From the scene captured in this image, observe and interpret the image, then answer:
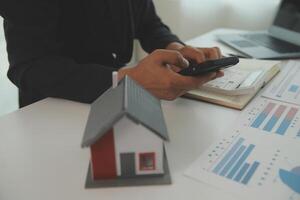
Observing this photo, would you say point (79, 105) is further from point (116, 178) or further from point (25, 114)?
point (116, 178)

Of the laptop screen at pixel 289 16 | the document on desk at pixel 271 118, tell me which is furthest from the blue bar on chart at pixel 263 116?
the laptop screen at pixel 289 16

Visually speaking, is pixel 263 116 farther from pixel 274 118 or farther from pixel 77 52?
pixel 77 52

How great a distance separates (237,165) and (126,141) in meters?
0.19

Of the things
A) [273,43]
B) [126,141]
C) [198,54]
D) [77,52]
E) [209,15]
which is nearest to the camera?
[126,141]

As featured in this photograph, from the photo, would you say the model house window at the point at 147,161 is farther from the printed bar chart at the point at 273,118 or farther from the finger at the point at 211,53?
the finger at the point at 211,53

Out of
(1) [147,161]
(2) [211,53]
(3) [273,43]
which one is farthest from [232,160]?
(3) [273,43]

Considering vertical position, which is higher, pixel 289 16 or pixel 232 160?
pixel 289 16

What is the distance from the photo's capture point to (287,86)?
2.99 ft

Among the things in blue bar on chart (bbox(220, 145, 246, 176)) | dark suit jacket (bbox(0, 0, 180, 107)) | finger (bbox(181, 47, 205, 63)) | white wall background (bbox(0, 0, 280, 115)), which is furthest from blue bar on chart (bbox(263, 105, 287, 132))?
white wall background (bbox(0, 0, 280, 115))

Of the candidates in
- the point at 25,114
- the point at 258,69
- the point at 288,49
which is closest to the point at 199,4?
the point at 288,49

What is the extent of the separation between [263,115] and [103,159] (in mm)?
394

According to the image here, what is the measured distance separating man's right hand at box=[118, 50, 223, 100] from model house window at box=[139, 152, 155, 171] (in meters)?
0.22

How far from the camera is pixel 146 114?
20.3 inches

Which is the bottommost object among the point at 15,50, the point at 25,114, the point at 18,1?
the point at 25,114
